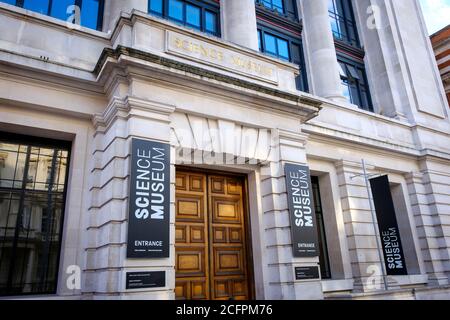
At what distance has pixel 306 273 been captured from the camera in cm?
884

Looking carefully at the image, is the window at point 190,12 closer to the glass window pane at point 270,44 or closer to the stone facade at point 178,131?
the stone facade at point 178,131

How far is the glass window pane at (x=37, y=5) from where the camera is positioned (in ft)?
34.4

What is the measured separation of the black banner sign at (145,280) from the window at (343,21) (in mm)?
15304

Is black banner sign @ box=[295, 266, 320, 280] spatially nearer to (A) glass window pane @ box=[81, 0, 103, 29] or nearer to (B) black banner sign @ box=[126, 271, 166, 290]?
(B) black banner sign @ box=[126, 271, 166, 290]

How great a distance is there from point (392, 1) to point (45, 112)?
58.5ft

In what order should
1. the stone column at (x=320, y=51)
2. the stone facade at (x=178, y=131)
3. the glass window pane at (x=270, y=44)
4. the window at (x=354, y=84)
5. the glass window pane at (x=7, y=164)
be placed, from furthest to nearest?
the window at (x=354, y=84)
the glass window pane at (x=270, y=44)
the stone column at (x=320, y=51)
the glass window pane at (x=7, y=164)
the stone facade at (x=178, y=131)

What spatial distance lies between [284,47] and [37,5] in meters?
9.83

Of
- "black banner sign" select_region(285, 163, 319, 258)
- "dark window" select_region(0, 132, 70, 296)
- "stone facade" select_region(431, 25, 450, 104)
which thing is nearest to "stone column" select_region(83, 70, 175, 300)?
"dark window" select_region(0, 132, 70, 296)

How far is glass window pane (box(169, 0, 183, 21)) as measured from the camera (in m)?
13.4

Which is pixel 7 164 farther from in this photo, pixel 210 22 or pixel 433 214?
pixel 433 214

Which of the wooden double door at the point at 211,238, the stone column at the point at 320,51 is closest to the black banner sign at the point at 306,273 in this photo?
the wooden double door at the point at 211,238

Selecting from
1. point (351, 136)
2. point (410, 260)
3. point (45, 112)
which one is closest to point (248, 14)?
point (351, 136)

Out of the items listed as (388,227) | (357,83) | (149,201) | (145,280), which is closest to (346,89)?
(357,83)

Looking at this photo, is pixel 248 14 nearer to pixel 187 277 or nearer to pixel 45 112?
pixel 45 112
